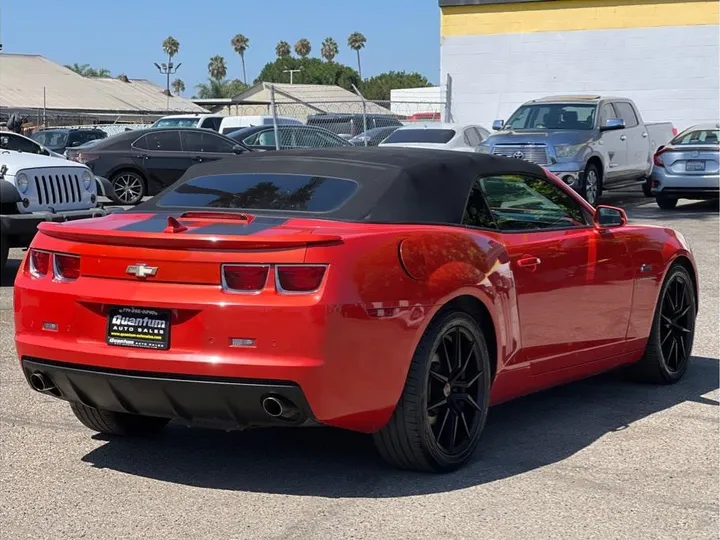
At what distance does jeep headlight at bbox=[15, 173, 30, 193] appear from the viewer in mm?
11219

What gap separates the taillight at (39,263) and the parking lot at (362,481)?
880 mm

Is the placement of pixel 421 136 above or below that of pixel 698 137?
above

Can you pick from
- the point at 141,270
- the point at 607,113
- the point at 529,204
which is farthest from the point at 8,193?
the point at 607,113

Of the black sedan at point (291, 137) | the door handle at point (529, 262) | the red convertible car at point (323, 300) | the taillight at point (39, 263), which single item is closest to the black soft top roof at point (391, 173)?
the red convertible car at point (323, 300)

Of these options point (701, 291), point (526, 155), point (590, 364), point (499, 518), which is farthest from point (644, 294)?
point (526, 155)

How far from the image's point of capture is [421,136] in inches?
816

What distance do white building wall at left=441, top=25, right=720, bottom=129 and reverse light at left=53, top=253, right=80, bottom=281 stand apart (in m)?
26.3

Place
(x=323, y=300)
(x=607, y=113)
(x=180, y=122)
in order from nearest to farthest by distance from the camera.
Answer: (x=323, y=300), (x=607, y=113), (x=180, y=122)

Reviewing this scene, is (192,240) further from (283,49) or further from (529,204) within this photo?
(283,49)

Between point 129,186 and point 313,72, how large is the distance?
106001 mm

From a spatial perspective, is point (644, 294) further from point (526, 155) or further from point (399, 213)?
point (526, 155)

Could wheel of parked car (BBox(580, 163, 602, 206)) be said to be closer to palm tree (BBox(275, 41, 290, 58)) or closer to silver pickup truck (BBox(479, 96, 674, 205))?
silver pickup truck (BBox(479, 96, 674, 205))

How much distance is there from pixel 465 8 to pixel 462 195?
27153mm

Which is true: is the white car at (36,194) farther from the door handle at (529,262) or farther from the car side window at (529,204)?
the door handle at (529,262)
